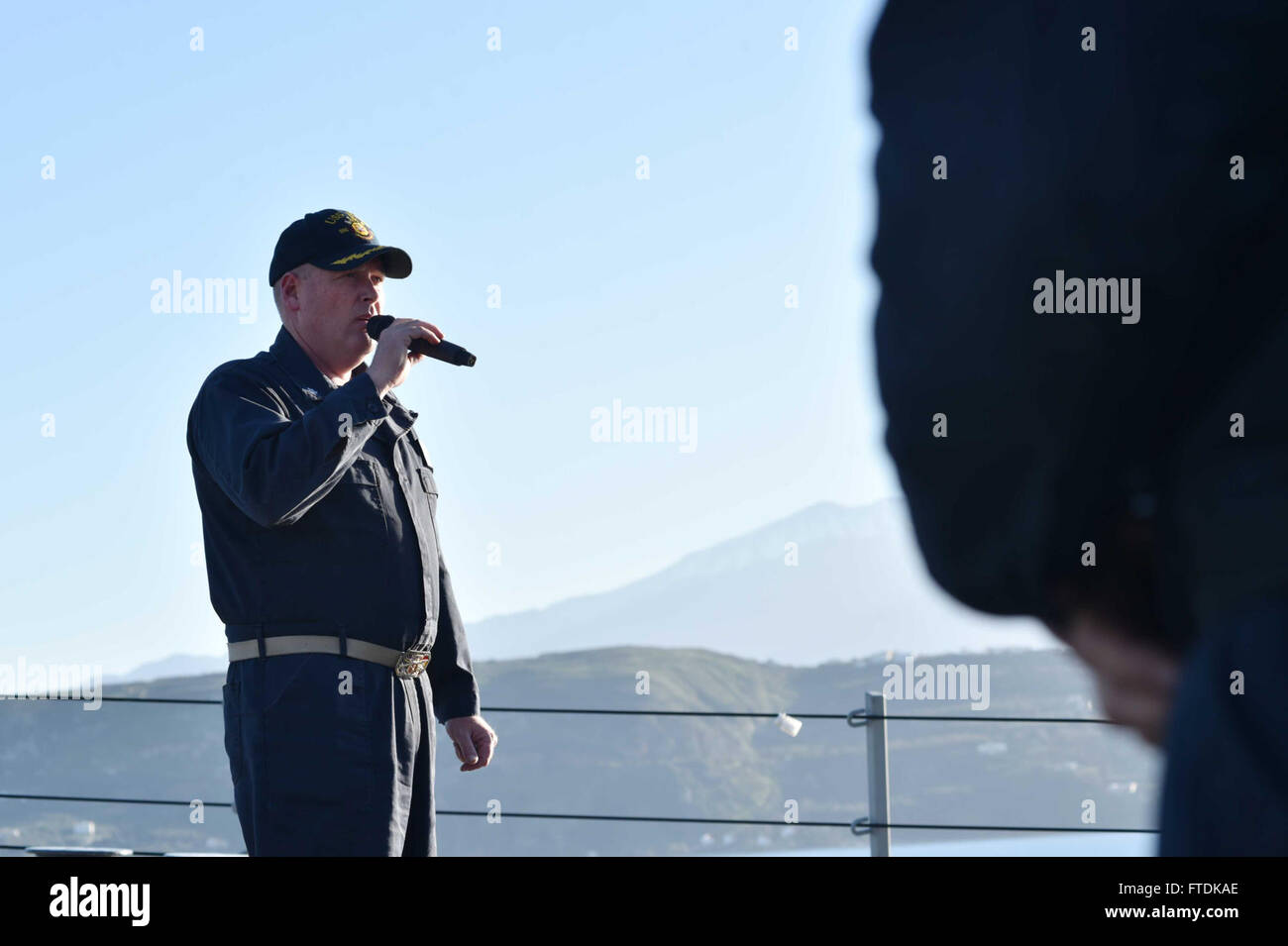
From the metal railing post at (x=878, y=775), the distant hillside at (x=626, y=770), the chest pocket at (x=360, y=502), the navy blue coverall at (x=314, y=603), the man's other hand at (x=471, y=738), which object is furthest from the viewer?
the distant hillside at (x=626, y=770)

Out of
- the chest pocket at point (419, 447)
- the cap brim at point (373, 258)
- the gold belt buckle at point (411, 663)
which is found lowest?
the gold belt buckle at point (411, 663)

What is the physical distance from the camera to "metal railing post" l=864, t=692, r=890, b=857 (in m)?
4.02

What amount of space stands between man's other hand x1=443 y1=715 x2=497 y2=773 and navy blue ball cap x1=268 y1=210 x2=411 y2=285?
834mm

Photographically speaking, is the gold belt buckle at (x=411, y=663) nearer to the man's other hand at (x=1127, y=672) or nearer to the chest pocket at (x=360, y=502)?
the chest pocket at (x=360, y=502)

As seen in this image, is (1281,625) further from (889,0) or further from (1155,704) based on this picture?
(889,0)

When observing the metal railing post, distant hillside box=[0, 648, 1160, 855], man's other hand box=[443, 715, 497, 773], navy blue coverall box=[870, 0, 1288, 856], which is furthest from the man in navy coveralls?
distant hillside box=[0, 648, 1160, 855]

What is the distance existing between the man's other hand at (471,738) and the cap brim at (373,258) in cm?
83

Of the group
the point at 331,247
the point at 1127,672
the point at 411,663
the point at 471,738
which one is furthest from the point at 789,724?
the point at 1127,672

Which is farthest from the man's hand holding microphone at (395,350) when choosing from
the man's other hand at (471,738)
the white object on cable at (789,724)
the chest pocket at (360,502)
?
the white object on cable at (789,724)

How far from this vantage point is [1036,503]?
0.43 m

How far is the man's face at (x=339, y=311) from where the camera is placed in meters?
2.43

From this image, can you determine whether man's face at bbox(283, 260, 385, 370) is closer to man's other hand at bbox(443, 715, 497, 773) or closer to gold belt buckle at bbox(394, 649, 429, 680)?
gold belt buckle at bbox(394, 649, 429, 680)

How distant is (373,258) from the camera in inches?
94.5
